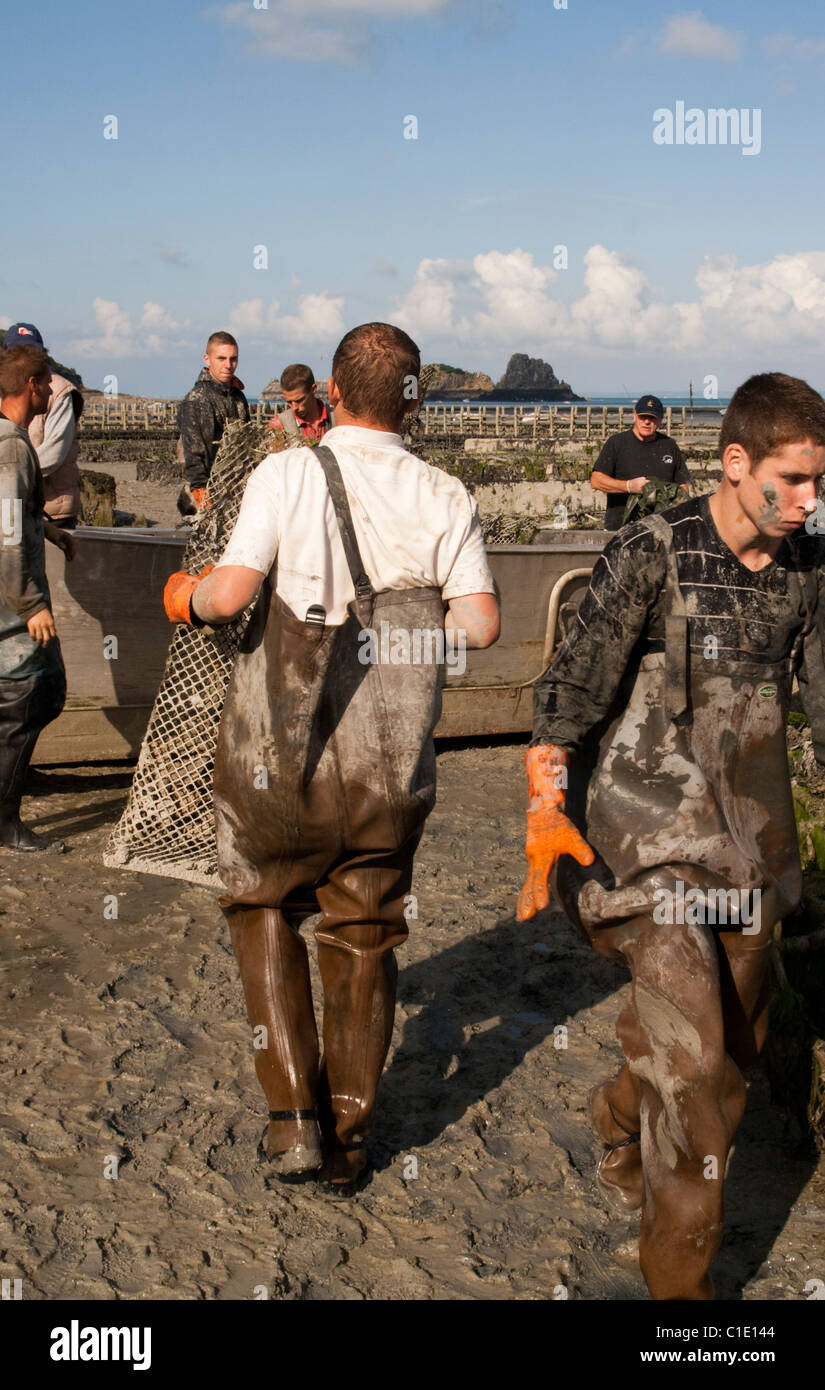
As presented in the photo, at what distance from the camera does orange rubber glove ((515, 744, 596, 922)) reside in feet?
9.48

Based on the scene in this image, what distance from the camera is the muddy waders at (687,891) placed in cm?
278

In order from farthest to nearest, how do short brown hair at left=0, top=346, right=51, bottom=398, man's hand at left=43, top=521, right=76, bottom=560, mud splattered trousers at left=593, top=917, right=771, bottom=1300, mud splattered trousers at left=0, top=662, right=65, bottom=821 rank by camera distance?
man's hand at left=43, top=521, right=76, bottom=560 → mud splattered trousers at left=0, top=662, right=65, bottom=821 → short brown hair at left=0, top=346, right=51, bottom=398 → mud splattered trousers at left=593, top=917, right=771, bottom=1300

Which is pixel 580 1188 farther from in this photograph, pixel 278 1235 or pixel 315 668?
pixel 315 668

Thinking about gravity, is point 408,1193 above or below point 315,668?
below

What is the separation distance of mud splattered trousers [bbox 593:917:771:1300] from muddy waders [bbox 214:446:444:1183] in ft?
2.32

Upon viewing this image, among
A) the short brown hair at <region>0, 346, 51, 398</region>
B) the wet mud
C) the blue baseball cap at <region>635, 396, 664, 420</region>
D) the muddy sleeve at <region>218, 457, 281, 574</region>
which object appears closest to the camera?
the muddy sleeve at <region>218, 457, 281, 574</region>

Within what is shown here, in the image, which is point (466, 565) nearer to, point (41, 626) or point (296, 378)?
point (41, 626)

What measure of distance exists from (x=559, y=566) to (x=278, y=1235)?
5.55 meters

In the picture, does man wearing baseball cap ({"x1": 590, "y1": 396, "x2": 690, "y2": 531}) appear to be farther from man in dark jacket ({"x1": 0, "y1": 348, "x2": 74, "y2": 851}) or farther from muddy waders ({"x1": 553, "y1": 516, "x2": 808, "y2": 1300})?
muddy waders ({"x1": 553, "y1": 516, "x2": 808, "y2": 1300})

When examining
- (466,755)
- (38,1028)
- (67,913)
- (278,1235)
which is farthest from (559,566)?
(278,1235)

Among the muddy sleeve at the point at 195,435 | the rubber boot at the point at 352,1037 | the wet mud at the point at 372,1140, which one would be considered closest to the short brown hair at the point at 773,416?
the rubber boot at the point at 352,1037

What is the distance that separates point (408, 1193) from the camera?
11.4 feet

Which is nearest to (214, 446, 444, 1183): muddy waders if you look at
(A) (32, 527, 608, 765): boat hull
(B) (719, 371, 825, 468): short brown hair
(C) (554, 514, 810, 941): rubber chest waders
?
(C) (554, 514, 810, 941): rubber chest waders

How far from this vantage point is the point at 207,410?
7.82 metres
